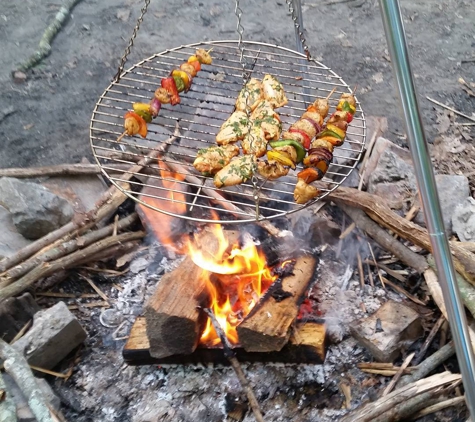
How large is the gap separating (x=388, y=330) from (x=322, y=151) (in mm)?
1004

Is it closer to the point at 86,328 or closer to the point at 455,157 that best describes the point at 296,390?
the point at 86,328

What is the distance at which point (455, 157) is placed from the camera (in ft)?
13.2

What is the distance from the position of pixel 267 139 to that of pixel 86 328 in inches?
59.7

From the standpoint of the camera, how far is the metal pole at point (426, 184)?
174 cm

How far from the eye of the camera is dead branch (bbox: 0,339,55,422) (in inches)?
88.9

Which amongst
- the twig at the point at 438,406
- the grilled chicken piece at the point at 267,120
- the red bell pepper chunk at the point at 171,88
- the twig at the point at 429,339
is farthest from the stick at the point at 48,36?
the twig at the point at 438,406

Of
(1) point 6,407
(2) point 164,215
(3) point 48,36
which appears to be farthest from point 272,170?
(3) point 48,36

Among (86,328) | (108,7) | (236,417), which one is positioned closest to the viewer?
(236,417)

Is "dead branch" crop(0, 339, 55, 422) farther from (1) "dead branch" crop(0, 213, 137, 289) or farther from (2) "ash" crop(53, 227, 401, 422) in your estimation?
(1) "dead branch" crop(0, 213, 137, 289)

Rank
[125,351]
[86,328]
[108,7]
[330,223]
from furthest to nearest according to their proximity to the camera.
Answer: [108,7] → [330,223] → [86,328] → [125,351]

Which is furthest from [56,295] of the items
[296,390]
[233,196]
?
[296,390]

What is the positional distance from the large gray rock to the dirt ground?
94cm

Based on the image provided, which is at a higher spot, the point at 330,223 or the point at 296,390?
the point at 330,223

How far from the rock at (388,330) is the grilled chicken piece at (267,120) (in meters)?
1.11
